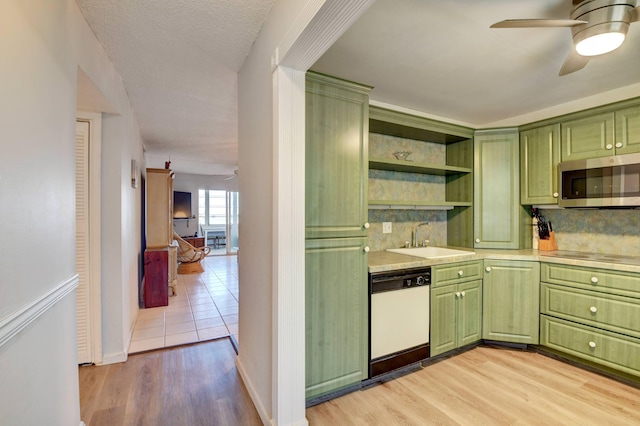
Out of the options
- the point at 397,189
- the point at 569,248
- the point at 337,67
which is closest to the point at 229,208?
the point at 397,189

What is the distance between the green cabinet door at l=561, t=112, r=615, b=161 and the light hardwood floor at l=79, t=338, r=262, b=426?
341 centimetres

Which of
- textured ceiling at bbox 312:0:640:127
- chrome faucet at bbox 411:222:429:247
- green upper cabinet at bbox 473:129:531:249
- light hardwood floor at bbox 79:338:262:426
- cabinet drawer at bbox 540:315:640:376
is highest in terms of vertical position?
textured ceiling at bbox 312:0:640:127

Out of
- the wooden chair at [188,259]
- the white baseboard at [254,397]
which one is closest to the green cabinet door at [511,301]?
the white baseboard at [254,397]

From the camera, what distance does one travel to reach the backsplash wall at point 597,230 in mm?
2551

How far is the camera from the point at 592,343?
2.31 m

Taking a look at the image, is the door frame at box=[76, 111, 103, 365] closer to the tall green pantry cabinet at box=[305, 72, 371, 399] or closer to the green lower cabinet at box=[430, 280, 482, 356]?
the tall green pantry cabinet at box=[305, 72, 371, 399]

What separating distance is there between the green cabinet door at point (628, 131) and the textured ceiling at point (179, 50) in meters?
2.91

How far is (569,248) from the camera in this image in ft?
9.65

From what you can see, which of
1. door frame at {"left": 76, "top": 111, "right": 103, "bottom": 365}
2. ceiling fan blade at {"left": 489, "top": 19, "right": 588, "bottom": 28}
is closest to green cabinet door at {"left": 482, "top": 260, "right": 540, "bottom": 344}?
ceiling fan blade at {"left": 489, "top": 19, "right": 588, "bottom": 28}

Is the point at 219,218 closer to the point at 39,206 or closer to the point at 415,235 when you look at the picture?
the point at 415,235

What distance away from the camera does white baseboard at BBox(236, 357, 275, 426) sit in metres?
1.71

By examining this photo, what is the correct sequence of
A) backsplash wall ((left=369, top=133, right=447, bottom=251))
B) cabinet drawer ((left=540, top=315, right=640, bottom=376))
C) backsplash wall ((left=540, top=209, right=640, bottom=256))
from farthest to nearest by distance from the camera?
1. backsplash wall ((left=369, top=133, right=447, bottom=251))
2. backsplash wall ((left=540, top=209, right=640, bottom=256))
3. cabinet drawer ((left=540, top=315, right=640, bottom=376))

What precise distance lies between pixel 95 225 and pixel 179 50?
5.12 feet

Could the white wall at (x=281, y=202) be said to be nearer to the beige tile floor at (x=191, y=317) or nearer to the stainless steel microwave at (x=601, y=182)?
the beige tile floor at (x=191, y=317)
